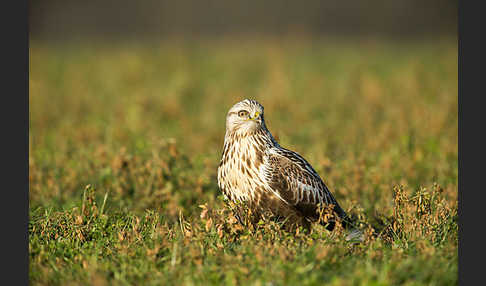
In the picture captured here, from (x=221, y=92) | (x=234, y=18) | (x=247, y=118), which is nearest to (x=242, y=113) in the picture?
(x=247, y=118)

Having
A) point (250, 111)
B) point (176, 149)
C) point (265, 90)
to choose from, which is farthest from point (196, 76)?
point (250, 111)

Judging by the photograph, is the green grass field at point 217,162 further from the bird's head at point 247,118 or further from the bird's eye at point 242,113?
the bird's eye at point 242,113

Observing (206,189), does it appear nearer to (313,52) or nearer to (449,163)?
(449,163)

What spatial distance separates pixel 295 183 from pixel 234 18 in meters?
17.7

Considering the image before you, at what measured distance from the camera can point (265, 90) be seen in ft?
34.9

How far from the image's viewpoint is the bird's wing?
14.8 feet

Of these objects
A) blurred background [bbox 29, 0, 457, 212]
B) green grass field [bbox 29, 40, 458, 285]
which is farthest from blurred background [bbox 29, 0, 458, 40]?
green grass field [bbox 29, 40, 458, 285]

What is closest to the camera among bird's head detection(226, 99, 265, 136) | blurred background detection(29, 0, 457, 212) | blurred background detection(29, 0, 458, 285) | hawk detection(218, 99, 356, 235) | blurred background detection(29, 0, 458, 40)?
blurred background detection(29, 0, 458, 285)

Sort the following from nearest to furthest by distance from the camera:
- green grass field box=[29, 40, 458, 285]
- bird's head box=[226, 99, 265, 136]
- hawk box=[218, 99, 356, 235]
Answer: green grass field box=[29, 40, 458, 285], hawk box=[218, 99, 356, 235], bird's head box=[226, 99, 265, 136]

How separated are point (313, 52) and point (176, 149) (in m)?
11.0

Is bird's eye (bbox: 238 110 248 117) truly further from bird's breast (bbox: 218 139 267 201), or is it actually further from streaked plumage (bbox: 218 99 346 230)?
bird's breast (bbox: 218 139 267 201)

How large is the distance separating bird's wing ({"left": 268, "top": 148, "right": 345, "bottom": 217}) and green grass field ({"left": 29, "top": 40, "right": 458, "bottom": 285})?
40 cm

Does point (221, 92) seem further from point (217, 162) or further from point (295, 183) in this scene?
point (295, 183)

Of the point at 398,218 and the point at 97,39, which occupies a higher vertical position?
the point at 97,39
